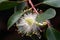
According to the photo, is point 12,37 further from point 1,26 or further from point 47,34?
point 47,34

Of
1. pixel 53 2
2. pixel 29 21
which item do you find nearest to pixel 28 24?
pixel 29 21

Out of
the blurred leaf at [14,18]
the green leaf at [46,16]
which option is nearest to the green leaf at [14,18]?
the blurred leaf at [14,18]

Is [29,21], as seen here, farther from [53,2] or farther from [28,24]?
[53,2]

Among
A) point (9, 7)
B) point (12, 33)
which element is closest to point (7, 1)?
point (9, 7)

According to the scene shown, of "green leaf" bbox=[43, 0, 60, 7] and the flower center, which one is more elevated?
"green leaf" bbox=[43, 0, 60, 7]

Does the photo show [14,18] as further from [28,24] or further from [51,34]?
[51,34]

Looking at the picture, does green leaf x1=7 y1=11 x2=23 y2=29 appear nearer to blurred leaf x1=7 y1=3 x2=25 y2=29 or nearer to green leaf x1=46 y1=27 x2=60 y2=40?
blurred leaf x1=7 y1=3 x2=25 y2=29

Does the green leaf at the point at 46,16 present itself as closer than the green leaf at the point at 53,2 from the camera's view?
Yes

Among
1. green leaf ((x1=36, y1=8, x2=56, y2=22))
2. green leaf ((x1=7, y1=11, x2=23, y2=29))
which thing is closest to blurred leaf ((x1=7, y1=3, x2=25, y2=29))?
green leaf ((x1=7, y1=11, x2=23, y2=29))

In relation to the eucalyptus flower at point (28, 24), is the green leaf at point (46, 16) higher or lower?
higher

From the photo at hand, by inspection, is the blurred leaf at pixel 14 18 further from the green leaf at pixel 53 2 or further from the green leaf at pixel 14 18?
the green leaf at pixel 53 2

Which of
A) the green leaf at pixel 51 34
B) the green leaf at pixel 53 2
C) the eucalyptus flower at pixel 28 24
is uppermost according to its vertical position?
the green leaf at pixel 53 2

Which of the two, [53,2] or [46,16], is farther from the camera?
[53,2]
